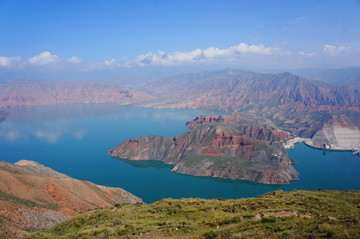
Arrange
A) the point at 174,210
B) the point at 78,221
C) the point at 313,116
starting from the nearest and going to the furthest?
the point at 174,210
the point at 78,221
the point at 313,116

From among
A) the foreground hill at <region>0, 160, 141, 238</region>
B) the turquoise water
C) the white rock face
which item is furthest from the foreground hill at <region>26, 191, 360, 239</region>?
the white rock face

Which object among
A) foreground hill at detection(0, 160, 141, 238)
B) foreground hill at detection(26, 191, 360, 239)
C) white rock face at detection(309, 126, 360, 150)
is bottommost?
white rock face at detection(309, 126, 360, 150)

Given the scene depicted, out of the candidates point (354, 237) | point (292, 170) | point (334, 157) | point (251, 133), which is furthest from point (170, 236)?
point (251, 133)

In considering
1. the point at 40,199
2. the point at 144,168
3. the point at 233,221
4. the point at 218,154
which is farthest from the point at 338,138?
the point at 233,221

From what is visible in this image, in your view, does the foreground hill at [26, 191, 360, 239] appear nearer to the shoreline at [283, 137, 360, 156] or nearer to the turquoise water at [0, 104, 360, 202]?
the turquoise water at [0, 104, 360, 202]

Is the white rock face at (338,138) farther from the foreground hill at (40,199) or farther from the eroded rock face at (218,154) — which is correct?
the foreground hill at (40,199)

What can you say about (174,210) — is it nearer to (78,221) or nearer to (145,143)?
(78,221)
